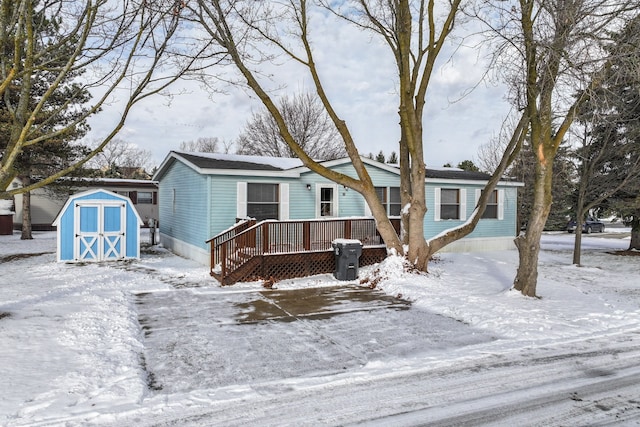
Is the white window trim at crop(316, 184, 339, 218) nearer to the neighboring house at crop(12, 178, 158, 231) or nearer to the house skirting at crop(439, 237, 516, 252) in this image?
the house skirting at crop(439, 237, 516, 252)

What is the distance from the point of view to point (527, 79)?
820 cm

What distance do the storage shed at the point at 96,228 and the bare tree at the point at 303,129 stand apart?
1999 cm

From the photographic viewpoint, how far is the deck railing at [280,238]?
9.96m

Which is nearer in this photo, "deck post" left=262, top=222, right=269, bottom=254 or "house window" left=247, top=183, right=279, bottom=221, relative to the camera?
"deck post" left=262, top=222, right=269, bottom=254

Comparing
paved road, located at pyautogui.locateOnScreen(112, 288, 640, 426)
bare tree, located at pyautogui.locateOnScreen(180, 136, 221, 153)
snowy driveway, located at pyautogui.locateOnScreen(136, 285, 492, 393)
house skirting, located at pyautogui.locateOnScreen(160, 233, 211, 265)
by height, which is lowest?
snowy driveway, located at pyautogui.locateOnScreen(136, 285, 492, 393)

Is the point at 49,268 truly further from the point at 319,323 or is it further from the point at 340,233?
the point at 319,323

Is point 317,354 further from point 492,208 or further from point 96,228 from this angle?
point 492,208

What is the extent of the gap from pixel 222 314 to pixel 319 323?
174cm

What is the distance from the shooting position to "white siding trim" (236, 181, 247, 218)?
12.4 metres

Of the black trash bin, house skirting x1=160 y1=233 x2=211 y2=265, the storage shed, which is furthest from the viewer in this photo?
the storage shed

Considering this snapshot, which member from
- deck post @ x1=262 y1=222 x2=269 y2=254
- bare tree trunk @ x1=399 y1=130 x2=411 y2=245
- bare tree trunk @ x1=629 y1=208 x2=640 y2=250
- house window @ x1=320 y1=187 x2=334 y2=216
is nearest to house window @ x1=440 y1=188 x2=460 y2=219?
house window @ x1=320 y1=187 x2=334 y2=216

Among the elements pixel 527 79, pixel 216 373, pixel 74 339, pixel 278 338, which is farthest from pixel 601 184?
pixel 74 339

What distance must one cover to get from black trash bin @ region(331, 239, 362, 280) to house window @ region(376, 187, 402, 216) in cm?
492

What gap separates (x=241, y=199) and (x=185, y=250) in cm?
369
